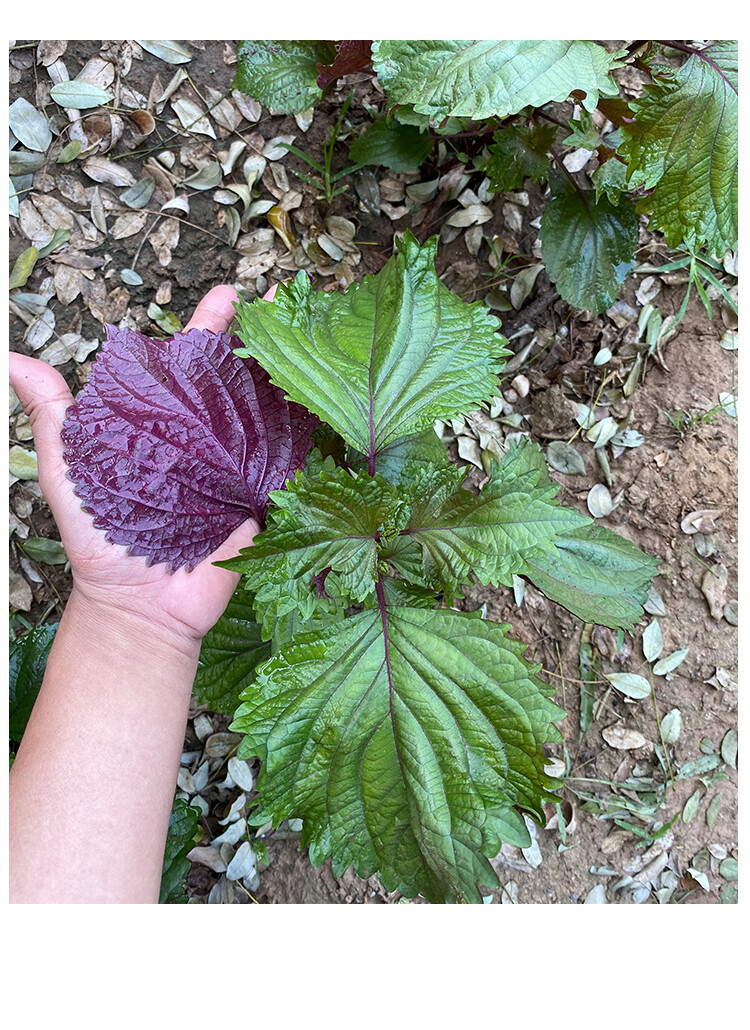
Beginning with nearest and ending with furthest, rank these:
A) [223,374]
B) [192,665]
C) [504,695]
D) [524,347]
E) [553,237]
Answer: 1. [504,695]
2. [223,374]
3. [192,665]
4. [553,237]
5. [524,347]

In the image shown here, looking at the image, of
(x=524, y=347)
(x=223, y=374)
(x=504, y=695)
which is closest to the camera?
(x=504, y=695)

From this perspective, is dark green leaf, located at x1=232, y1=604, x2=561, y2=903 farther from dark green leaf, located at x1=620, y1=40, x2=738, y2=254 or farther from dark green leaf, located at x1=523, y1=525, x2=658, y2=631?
dark green leaf, located at x1=620, y1=40, x2=738, y2=254

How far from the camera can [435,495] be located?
3.83ft

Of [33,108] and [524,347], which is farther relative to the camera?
[524,347]

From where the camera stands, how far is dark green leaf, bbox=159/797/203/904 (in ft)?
4.94

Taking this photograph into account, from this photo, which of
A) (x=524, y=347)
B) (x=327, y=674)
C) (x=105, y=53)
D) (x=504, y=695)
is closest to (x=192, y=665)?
(x=327, y=674)

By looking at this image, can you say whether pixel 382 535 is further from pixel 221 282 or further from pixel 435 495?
pixel 221 282

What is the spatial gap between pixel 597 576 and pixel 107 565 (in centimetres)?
94

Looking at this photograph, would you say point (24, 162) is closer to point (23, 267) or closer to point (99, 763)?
point (23, 267)

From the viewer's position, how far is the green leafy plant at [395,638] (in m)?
1.10

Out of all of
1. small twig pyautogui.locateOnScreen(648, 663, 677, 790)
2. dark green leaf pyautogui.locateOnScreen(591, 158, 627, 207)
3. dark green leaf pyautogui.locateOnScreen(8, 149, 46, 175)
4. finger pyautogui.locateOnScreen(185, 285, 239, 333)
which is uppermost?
dark green leaf pyautogui.locateOnScreen(8, 149, 46, 175)

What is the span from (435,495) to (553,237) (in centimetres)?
92

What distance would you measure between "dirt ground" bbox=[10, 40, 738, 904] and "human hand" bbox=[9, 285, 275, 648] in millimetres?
450

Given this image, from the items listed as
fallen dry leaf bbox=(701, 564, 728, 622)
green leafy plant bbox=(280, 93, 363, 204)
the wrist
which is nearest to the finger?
green leafy plant bbox=(280, 93, 363, 204)
